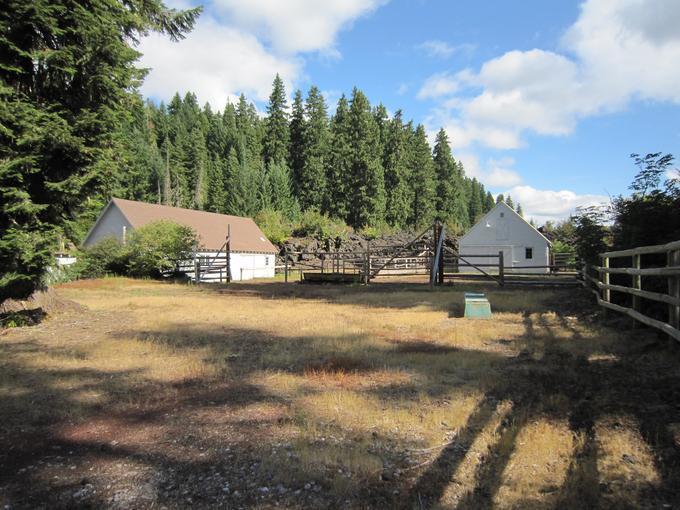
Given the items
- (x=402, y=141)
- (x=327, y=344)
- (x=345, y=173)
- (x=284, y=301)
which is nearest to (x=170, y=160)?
(x=345, y=173)

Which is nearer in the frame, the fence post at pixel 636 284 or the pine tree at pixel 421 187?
the fence post at pixel 636 284

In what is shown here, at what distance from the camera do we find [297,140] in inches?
3086

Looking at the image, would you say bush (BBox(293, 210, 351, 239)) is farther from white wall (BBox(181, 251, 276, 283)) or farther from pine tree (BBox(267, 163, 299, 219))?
pine tree (BBox(267, 163, 299, 219))

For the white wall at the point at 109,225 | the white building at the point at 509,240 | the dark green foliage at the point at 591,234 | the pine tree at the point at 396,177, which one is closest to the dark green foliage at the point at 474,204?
the pine tree at the point at 396,177

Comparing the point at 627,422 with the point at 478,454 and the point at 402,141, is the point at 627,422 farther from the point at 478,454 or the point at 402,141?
the point at 402,141

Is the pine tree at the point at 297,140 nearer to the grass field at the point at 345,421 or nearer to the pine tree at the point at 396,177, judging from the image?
the pine tree at the point at 396,177

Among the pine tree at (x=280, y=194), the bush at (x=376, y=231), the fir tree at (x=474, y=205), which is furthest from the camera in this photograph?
the fir tree at (x=474, y=205)

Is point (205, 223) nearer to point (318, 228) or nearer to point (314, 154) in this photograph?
point (318, 228)

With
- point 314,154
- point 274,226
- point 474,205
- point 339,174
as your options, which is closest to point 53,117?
point 274,226

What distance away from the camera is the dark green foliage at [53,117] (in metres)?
9.63

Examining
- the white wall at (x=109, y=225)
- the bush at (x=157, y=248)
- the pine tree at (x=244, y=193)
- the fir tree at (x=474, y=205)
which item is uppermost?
the fir tree at (x=474, y=205)

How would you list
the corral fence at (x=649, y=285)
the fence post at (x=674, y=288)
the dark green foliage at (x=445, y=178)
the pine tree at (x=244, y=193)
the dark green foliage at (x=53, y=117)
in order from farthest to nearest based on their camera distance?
the dark green foliage at (x=445, y=178) < the pine tree at (x=244, y=193) < the dark green foliage at (x=53, y=117) < the corral fence at (x=649, y=285) < the fence post at (x=674, y=288)

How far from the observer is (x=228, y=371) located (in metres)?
6.58

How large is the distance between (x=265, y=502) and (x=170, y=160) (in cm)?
7787
